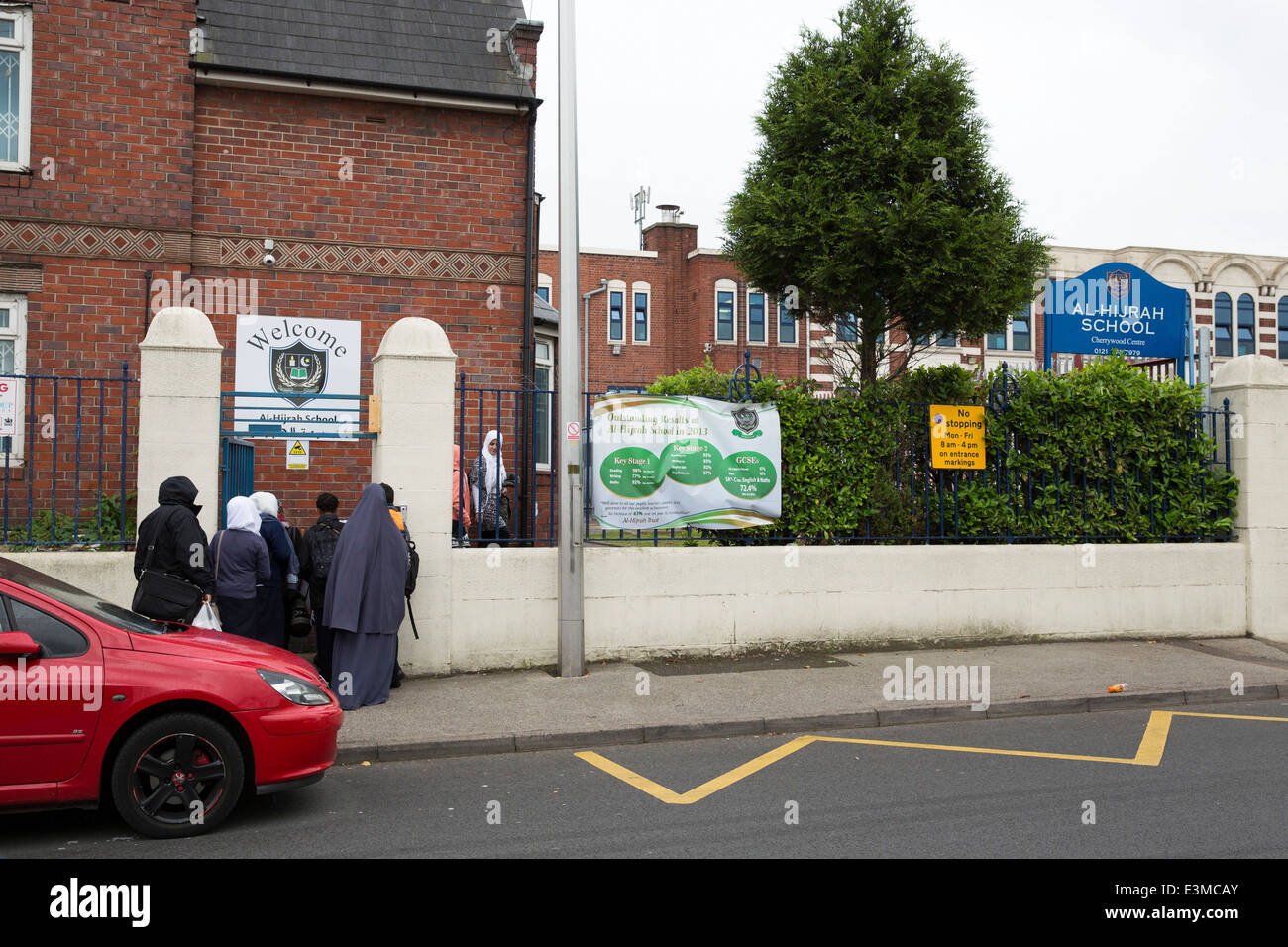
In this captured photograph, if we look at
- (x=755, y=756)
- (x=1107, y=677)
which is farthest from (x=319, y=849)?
(x=1107, y=677)

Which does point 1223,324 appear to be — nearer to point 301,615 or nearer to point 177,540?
point 301,615

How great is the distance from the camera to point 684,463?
1069 centimetres

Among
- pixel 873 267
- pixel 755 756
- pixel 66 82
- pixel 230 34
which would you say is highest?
pixel 230 34

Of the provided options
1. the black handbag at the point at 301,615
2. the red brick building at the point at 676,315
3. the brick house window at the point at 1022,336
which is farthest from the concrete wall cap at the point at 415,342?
the brick house window at the point at 1022,336

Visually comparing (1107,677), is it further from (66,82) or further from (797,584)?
(66,82)

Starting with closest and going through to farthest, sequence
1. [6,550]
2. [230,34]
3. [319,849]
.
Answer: [319,849] < [6,550] < [230,34]

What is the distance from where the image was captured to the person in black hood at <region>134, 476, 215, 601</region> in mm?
7637

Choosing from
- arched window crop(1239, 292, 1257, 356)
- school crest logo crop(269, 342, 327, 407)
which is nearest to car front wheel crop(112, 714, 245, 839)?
school crest logo crop(269, 342, 327, 407)

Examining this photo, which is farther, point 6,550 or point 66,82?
point 66,82

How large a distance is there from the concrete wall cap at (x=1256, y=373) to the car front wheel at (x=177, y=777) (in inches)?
448

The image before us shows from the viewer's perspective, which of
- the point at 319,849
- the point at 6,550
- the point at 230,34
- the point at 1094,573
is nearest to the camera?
the point at 319,849

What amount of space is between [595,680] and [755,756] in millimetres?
2422

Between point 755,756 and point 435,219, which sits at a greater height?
point 435,219

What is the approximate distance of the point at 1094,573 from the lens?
11.8m
